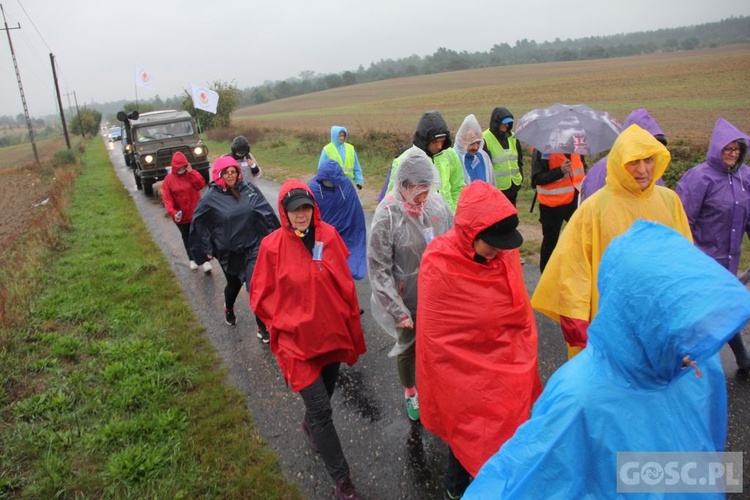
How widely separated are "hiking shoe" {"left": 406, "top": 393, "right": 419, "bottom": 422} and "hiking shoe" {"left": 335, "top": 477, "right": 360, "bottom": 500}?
786 millimetres

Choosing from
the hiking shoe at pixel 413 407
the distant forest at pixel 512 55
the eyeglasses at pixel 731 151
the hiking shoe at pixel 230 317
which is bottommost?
the hiking shoe at pixel 413 407

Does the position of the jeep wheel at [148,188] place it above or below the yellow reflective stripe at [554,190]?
below

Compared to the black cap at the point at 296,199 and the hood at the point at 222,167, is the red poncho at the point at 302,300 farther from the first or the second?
the hood at the point at 222,167

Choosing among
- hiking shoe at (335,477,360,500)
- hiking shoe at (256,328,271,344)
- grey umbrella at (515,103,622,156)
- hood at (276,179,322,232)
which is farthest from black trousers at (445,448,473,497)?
grey umbrella at (515,103,622,156)

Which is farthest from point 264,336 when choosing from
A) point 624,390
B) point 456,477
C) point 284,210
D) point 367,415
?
point 624,390

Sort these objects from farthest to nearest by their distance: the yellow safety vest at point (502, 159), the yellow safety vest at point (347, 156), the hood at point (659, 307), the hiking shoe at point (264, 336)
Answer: the yellow safety vest at point (347, 156)
the yellow safety vest at point (502, 159)
the hiking shoe at point (264, 336)
the hood at point (659, 307)

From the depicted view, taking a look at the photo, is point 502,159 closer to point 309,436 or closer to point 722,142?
point 722,142

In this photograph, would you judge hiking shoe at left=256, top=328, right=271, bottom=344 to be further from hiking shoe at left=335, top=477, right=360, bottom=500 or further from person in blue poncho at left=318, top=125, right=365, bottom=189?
person in blue poncho at left=318, top=125, right=365, bottom=189

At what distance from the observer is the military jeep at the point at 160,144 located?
14.3 metres

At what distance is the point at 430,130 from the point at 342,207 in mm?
1194

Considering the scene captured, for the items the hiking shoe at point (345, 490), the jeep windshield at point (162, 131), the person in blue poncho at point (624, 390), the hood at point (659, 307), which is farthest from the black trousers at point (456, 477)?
the jeep windshield at point (162, 131)

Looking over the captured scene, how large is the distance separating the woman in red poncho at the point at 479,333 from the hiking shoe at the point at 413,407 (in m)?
1.06

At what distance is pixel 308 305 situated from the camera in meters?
2.90

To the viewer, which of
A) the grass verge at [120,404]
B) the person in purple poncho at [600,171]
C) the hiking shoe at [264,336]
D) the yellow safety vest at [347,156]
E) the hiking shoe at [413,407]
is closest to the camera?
the grass verge at [120,404]
